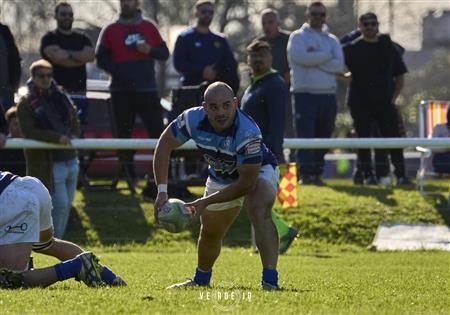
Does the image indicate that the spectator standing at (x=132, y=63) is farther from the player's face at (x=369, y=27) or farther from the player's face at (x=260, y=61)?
the player's face at (x=260, y=61)

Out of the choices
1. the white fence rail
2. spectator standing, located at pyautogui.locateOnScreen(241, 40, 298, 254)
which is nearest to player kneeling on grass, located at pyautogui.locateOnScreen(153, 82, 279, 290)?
spectator standing, located at pyautogui.locateOnScreen(241, 40, 298, 254)

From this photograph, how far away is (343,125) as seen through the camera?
116 ft

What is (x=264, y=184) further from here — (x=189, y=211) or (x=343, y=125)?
(x=343, y=125)

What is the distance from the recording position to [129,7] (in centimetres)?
1706

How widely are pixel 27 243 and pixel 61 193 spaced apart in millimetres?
5375

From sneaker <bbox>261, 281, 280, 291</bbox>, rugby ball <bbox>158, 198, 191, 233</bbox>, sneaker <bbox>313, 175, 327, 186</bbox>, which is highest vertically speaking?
rugby ball <bbox>158, 198, 191, 233</bbox>

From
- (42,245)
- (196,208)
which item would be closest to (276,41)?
(42,245)

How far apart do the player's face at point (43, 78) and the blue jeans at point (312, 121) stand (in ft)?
13.8

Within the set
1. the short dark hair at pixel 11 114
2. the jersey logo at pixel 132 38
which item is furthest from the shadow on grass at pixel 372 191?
the short dark hair at pixel 11 114

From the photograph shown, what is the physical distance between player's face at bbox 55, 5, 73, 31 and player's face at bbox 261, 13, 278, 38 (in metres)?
3.05

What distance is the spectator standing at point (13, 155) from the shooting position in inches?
619

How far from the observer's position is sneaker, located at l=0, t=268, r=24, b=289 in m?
9.16

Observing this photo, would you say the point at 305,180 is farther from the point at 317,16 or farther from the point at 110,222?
the point at 110,222

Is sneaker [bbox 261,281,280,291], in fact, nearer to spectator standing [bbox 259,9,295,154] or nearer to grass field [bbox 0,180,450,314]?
grass field [bbox 0,180,450,314]
